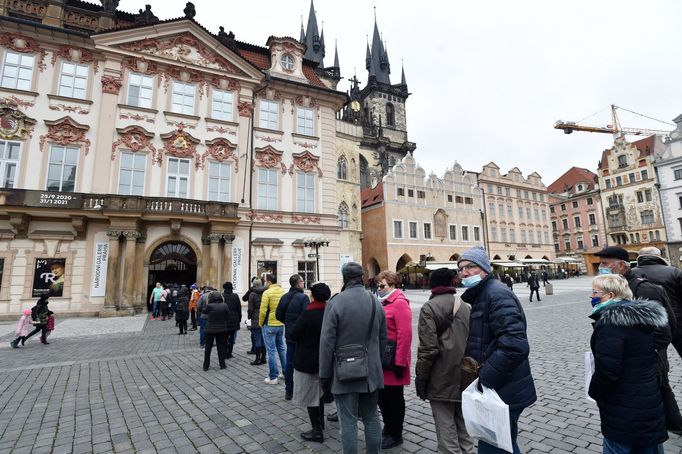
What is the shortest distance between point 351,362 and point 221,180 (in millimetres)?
18990

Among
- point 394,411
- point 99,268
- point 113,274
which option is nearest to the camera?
point 394,411

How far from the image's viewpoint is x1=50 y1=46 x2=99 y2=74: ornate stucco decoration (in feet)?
59.1

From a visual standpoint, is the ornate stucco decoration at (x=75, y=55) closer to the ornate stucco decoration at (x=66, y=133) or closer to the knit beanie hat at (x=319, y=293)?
the ornate stucco decoration at (x=66, y=133)

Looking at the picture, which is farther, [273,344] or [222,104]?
[222,104]

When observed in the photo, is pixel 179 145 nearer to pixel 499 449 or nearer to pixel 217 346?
pixel 217 346

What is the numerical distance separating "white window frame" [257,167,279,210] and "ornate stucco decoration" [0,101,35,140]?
1144 cm

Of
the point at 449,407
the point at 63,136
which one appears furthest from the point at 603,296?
the point at 63,136

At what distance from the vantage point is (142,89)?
19359 mm

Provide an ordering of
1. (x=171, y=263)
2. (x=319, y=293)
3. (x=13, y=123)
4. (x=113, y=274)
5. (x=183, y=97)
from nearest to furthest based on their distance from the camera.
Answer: (x=319, y=293) → (x=13, y=123) → (x=113, y=274) → (x=171, y=263) → (x=183, y=97)

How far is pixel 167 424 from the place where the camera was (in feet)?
15.4

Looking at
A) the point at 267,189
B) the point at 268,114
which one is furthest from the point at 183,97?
the point at 267,189

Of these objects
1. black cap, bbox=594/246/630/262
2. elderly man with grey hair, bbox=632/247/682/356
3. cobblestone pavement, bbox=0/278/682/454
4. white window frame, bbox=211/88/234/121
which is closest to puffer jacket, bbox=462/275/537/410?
cobblestone pavement, bbox=0/278/682/454

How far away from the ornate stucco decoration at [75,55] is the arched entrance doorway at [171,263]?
10.4 m

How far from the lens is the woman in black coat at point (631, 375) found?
2.38 meters
